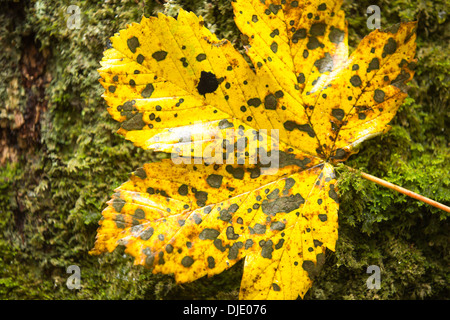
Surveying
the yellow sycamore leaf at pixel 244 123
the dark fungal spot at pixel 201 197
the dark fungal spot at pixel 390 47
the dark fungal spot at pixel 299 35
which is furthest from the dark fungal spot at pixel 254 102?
the dark fungal spot at pixel 390 47

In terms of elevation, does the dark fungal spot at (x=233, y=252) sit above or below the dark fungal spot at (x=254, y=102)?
below

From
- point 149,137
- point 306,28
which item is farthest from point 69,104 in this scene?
point 306,28

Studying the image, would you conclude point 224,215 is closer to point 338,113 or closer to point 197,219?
point 197,219

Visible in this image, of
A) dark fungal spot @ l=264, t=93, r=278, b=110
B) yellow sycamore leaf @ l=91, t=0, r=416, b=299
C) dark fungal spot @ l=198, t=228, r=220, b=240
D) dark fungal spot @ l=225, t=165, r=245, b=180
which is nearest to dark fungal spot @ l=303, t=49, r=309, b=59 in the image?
yellow sycamore leaf @ l=91, t=0, r=416, b=299

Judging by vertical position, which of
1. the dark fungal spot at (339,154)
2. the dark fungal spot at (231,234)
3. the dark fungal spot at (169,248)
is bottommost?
the dark fungal spot at (169,248)

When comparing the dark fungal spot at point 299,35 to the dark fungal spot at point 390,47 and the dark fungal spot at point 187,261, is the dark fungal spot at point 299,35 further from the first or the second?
the dark fungal spot at point 187,261

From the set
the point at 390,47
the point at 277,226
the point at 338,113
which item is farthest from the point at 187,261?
the point at 390,47

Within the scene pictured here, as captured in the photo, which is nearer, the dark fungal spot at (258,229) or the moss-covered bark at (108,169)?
the dark fungal spot at (258,229)

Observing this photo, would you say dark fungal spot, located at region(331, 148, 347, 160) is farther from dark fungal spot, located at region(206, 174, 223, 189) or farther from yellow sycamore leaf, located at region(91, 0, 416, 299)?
dark fungal spot, located at region(206, 174, 223, 189)
